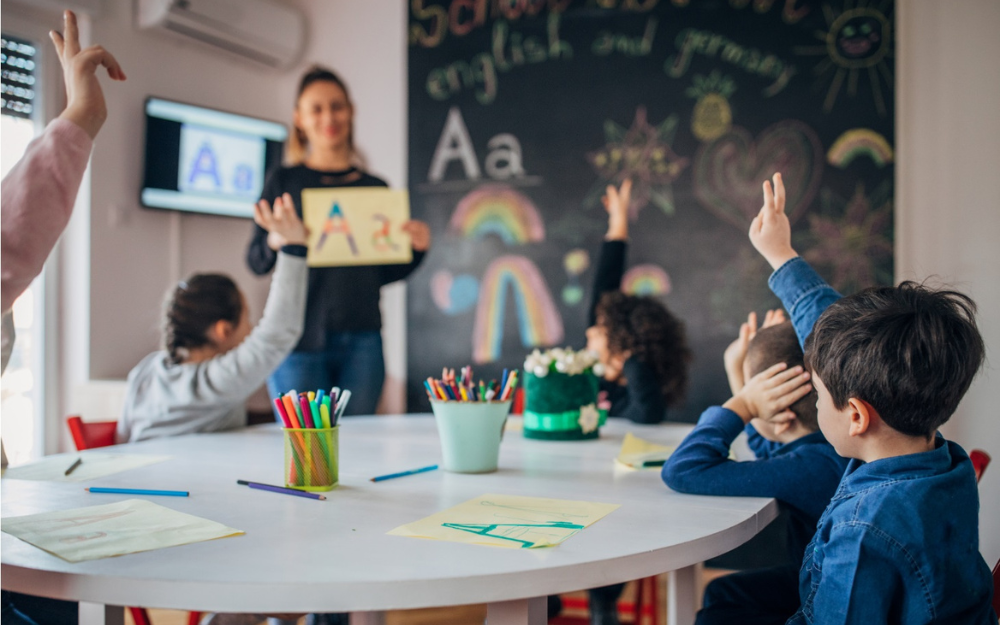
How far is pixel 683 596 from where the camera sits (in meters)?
1.15

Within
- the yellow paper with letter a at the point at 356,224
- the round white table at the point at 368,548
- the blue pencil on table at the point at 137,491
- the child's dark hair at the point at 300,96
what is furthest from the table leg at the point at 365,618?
the child's dark hair at the point at 300,96

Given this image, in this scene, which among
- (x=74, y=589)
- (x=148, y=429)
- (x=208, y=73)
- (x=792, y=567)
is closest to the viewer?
(x=74, y=589)

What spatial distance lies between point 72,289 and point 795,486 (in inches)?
119

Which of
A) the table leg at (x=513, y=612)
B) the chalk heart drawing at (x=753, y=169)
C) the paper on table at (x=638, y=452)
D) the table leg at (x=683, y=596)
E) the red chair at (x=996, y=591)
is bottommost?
the table leg at (x=683, y=596)

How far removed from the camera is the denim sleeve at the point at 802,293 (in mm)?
1114

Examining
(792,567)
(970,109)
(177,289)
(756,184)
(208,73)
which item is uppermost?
(208,73)

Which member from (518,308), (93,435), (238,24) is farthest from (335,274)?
(238,24)

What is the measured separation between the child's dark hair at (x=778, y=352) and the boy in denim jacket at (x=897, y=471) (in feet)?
0.89

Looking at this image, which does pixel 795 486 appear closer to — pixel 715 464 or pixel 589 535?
pixel 715 464

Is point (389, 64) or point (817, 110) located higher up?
point (389, 64)

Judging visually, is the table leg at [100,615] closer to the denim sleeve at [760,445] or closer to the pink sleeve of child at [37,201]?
the pink sleeve of child at [37,201]

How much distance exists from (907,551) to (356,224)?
1711mm

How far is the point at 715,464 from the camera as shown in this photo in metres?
1.04

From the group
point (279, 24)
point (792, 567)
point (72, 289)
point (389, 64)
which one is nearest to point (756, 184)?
Result: point (389, 64)
